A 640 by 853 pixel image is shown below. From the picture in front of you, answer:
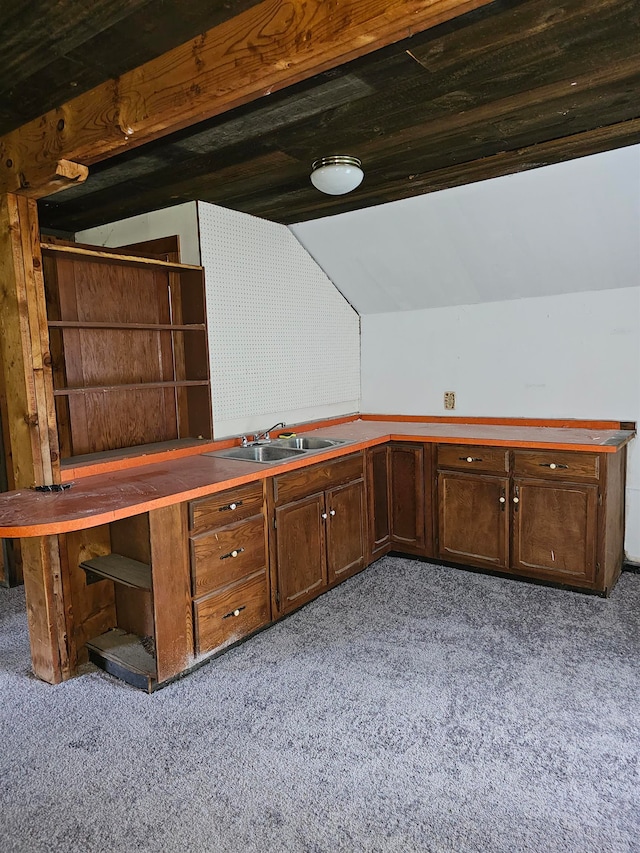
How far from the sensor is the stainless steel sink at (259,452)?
3.15m

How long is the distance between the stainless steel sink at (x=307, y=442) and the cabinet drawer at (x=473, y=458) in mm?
622

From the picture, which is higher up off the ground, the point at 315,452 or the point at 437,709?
the point at 315,452

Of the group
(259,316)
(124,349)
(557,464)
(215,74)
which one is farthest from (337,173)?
(557,464)

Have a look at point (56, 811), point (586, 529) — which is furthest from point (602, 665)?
point (56, 811)

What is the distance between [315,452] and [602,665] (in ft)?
5.38

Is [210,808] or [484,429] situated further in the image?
[484,429]

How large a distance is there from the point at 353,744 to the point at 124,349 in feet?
7.27

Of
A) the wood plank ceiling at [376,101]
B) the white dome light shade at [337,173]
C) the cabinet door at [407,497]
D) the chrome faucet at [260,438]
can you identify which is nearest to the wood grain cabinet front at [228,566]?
the chrome faucet at [260,438]

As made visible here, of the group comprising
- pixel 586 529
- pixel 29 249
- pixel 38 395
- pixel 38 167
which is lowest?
pixel 586 529

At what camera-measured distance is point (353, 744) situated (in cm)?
198

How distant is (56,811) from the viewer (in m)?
1.72

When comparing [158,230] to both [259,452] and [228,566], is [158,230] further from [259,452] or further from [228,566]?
[228,566]

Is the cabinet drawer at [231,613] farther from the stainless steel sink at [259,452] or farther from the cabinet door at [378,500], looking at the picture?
the cabinet door at [378,500]

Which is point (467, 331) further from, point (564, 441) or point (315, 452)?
point (315, 452)
